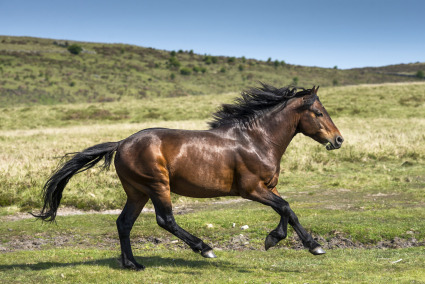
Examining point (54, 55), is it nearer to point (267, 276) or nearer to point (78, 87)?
point (78, 87)

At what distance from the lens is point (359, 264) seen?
7.94 meters

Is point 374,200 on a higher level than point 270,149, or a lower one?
lower

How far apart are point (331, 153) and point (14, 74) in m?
76.7

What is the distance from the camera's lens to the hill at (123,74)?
81750 mm

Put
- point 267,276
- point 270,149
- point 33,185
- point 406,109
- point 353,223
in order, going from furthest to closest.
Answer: point 406,109 < point 33,185 < point 353,223 < point 270,149 < point 267,276

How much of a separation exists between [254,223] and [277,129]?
16.8 ft

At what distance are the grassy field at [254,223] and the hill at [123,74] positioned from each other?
163 ft

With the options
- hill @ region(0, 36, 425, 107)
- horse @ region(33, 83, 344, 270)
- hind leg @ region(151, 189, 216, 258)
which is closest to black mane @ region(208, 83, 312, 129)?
horse @ region(33, 83, 344, 270)

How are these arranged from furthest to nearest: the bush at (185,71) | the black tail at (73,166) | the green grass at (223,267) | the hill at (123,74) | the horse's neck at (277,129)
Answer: the bush at (185,71) → the hill at (123,74) → the black tail at (73,166) → the horse's neck at (277,129) → the green grass at (223,267)

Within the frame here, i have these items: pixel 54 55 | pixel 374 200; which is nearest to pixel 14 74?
pixel 54 55

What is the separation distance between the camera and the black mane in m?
8.26

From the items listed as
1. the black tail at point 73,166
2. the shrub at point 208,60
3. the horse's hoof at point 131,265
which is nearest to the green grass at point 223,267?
the horse's hoof at point 131,265

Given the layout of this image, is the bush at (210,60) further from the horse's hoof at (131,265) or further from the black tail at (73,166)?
the horse's hoof at (131,265)

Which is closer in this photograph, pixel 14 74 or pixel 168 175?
pixel 168 175
